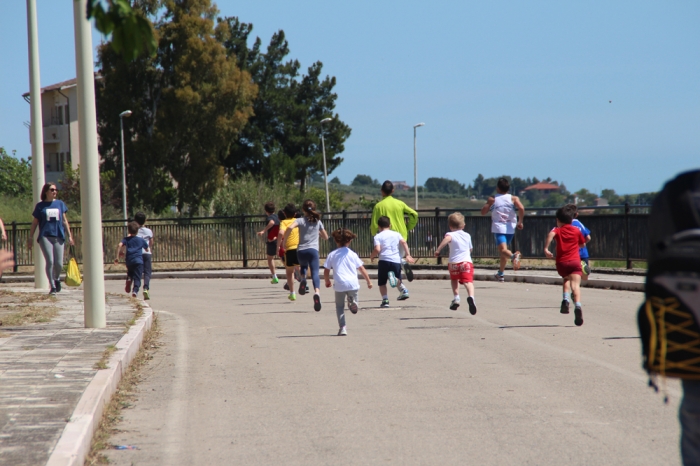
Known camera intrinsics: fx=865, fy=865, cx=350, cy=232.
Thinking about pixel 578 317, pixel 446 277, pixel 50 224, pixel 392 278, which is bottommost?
pixel 446 277

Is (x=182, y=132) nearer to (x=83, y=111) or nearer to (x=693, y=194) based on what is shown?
(x=83, y=111)

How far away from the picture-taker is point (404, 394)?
287 inches

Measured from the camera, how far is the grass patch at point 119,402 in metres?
5.55

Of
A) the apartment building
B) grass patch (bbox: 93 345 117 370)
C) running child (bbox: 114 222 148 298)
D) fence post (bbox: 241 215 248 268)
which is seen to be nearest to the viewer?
grass patch (bbox: 93 345 117 370)

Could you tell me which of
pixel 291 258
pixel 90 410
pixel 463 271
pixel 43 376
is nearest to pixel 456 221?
pixel 463 271

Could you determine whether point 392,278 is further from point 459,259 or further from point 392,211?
point 459,259

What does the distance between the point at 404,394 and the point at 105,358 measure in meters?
3.05

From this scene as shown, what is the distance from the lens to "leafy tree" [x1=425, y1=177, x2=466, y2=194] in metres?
178

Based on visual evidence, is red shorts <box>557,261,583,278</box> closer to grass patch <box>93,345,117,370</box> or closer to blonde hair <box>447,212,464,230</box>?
blonde hair <box>447,212,464,230</box>

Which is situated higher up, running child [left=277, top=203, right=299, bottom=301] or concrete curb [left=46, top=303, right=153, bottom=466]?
running child [left=277, top=203, right=299, bottom=301]

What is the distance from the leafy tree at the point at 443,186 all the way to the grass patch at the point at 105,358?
168 meters

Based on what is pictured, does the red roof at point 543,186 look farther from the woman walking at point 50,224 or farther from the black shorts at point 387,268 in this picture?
the woman walking at point 50,224

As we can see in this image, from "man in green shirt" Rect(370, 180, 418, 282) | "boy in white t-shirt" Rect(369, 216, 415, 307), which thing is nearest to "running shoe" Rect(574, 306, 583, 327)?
"boy in white t-shirt" Rect(369, 216, 415, 307)

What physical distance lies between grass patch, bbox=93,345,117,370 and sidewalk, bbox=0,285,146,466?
0.19 feet
